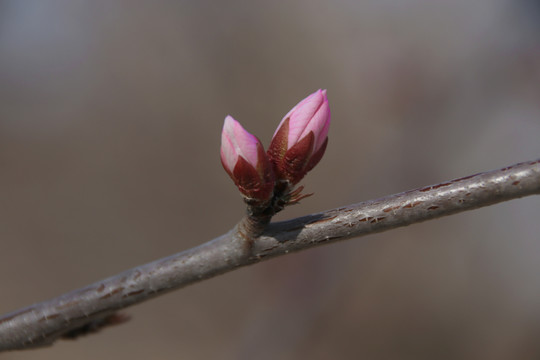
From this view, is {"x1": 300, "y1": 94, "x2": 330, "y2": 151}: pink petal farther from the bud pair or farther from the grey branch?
the grey branch

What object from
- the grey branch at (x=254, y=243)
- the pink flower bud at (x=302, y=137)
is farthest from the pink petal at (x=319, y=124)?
the grey branch at (x=254, y=243)

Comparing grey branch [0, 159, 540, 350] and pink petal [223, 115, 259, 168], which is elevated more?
pink petal [223, 115, 259, 168]

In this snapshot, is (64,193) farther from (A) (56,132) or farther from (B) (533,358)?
(B) (533,358)

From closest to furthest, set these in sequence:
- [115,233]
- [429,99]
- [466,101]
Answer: [466,101] < [429,99] < [115,233]

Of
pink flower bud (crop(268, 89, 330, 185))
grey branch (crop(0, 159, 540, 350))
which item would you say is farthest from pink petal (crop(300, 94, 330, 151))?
grey branch (crop(0, 159, 540, 350))

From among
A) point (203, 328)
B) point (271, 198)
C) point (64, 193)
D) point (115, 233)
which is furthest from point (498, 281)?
point (64, 193)

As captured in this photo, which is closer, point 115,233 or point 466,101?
point 466,101
